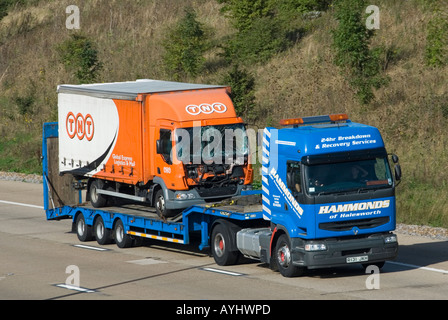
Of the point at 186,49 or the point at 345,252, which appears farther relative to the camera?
the point at 186,49

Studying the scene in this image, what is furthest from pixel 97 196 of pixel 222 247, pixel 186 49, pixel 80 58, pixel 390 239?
pixel 80 58

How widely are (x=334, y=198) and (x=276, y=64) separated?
24.1 metres

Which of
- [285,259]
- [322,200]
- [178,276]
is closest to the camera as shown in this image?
[322,200]

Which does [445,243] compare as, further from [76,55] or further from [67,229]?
[76,55]

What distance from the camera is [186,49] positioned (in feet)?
139

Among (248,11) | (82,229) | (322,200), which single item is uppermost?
(248,11)

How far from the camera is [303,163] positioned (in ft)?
52.1

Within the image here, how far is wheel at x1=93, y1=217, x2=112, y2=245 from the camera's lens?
21.8 m

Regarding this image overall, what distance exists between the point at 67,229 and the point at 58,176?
5.86ft

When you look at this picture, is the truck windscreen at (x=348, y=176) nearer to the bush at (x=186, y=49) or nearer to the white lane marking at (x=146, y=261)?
the white lane marking at (x=146, y=261)

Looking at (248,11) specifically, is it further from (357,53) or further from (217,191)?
(217,191)

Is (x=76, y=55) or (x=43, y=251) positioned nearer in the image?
(x=43, y=251)

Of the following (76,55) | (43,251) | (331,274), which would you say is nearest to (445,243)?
(331,274)

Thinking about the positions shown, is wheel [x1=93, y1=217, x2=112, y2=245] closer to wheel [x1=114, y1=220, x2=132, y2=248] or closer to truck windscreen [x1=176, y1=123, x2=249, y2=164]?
wheel [x1=114, y1=220, x2=132, y2=248]
